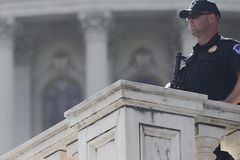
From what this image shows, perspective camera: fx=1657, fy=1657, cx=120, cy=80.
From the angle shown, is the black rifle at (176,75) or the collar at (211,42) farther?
the collar at (211,42)

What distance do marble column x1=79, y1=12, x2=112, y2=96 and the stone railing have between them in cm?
5323

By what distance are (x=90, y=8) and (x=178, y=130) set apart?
54155mm

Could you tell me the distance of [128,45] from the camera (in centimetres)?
7225

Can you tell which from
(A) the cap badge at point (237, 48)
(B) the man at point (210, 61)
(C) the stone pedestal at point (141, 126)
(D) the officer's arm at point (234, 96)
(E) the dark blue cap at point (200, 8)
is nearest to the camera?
(C) the stone pedestal at point (141, 126)

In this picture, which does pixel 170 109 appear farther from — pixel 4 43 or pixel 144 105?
pixel 4 43

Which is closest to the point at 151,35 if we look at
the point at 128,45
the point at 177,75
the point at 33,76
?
the point at 128,45

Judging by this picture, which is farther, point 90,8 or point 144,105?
point 90,8

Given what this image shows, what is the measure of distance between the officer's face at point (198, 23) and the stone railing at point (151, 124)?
133 cm

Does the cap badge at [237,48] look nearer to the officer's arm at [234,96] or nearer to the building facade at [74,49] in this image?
the officer's arm at [234,96]

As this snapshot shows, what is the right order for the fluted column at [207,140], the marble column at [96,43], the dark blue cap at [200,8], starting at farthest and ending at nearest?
the marble column at [96,43], the dark blue cap at [200,8], the fluted column at [207,140]

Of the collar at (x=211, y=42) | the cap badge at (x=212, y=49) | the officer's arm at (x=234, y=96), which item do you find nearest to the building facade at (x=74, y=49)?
the collar at (x=211, y=42)

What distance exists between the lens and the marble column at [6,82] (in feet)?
223

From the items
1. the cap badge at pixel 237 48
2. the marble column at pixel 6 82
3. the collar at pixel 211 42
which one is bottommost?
the cap badge at pixel 237 48

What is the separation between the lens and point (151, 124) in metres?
13.9
